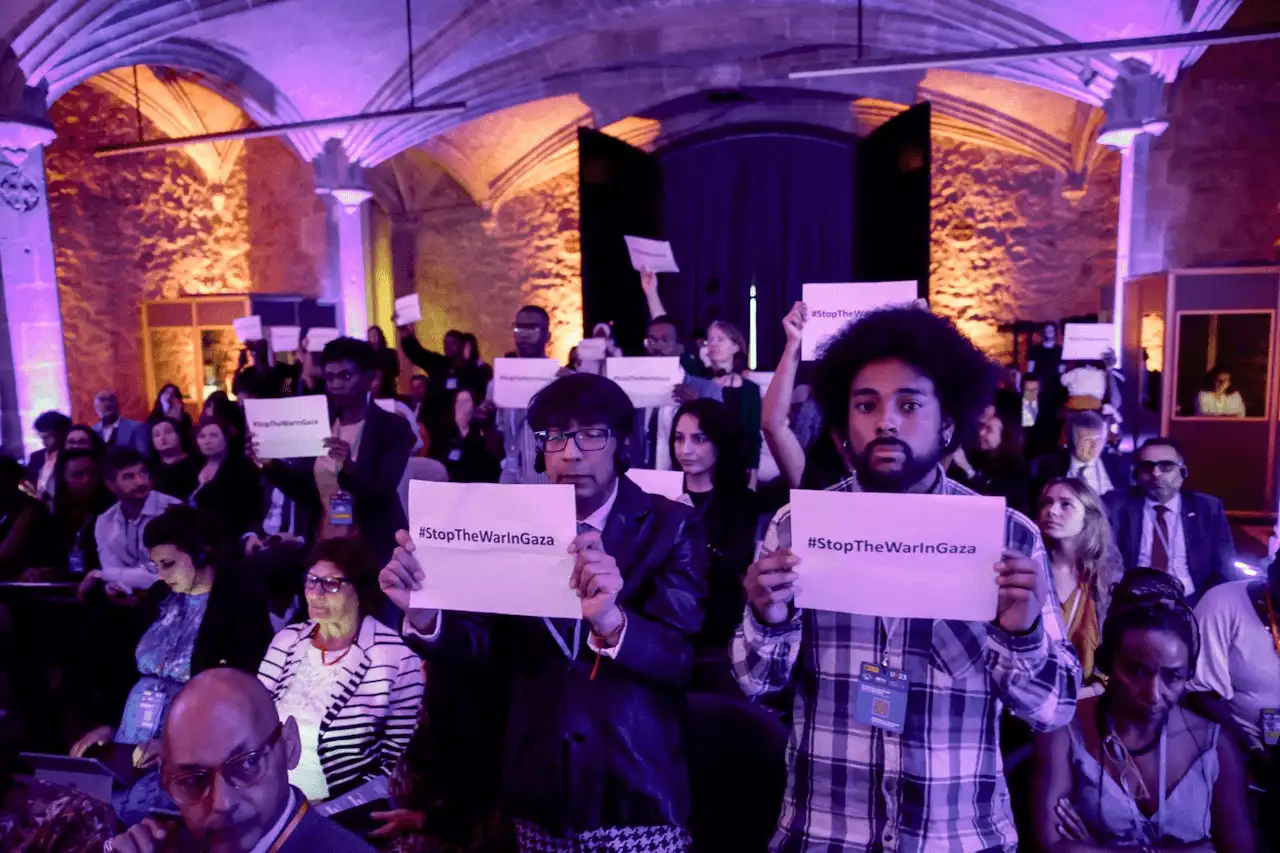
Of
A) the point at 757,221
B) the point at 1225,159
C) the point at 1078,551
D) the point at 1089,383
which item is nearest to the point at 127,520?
the point at 1078,551

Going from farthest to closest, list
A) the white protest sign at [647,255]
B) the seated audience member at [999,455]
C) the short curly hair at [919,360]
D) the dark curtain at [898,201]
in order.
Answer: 1. the dark curtain at [898,201]
2. the white protest sign at [647,255]
3. the seated audience member at [999,455]
4. the short curly hair at [919,360]

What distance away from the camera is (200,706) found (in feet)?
5.25

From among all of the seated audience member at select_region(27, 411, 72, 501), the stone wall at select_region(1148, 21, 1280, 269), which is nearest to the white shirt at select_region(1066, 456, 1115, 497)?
the stone wall at select_region(1148, 21, 1280, 269)

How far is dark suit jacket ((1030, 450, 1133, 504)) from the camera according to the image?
4789mm

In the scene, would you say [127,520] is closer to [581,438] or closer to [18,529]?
[18,529]

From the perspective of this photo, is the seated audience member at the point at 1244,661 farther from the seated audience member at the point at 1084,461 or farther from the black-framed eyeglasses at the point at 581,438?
the black-framed eyeglasses at the point at 581,438

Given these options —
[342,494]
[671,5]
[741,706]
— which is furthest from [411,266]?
[741,706]

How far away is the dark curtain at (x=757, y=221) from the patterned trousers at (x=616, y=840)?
11.2m

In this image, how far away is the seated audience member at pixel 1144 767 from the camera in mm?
2023

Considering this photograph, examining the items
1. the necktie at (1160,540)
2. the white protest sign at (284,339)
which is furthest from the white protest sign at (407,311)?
the necktie at (1160,540)

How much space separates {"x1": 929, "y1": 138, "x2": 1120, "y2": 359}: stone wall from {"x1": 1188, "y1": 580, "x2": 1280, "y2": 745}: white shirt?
9265mm

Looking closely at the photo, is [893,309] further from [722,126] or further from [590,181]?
[722,126]

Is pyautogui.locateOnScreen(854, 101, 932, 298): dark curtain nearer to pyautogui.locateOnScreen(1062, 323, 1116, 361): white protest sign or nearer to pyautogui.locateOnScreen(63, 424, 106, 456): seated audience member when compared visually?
pyautogui.locateOnScreen(1062, 323, 1116, 361): white protest sign

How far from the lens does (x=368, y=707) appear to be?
8.16ft
